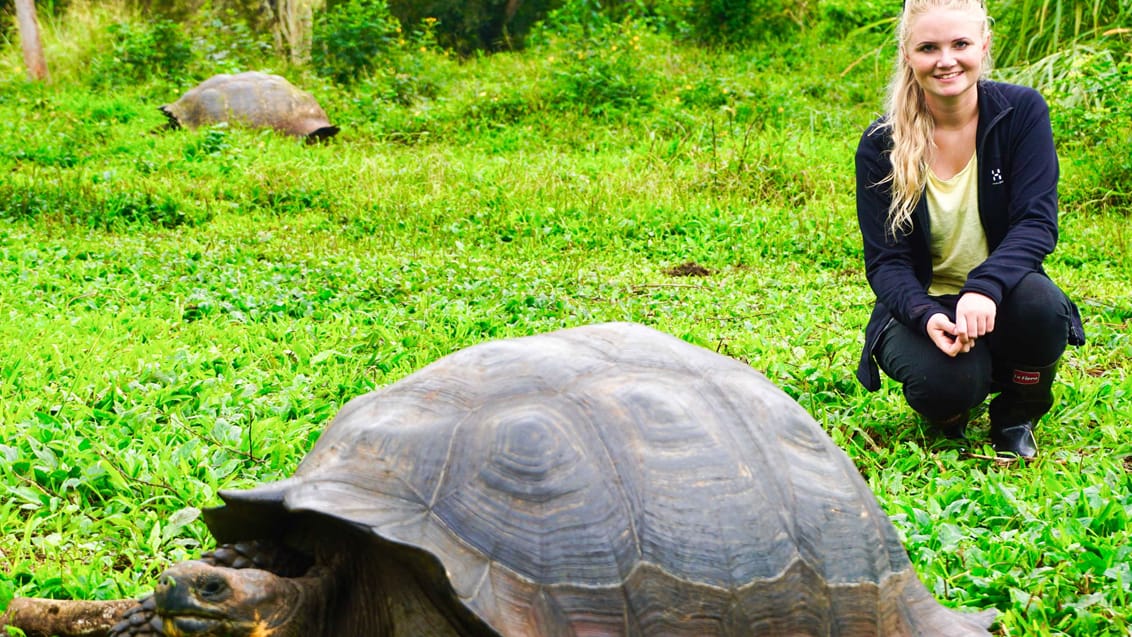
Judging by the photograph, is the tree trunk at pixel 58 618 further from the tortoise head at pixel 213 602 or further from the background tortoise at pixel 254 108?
the background tortoise at pixel 254 108

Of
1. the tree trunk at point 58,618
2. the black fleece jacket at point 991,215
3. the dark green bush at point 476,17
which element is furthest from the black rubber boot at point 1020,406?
the dark green bush at point 476,17

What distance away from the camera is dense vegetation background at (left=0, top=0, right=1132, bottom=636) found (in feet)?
8.21

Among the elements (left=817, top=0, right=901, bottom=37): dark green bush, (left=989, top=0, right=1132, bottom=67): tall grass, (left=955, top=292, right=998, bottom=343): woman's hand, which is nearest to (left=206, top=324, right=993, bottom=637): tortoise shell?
(left=955, top=292, right=998, bottom=343): woman's hand

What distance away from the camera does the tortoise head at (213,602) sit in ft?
5.29

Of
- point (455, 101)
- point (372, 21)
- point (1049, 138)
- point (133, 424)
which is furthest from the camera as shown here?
point (372, 21)

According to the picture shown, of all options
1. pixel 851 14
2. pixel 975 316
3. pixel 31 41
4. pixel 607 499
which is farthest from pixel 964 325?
pixel 31 41

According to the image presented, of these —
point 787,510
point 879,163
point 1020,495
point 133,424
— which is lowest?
point 1020,495

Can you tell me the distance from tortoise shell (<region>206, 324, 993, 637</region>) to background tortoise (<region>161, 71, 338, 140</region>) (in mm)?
7230

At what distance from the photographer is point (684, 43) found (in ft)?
36.4

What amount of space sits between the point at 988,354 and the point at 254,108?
7211mm

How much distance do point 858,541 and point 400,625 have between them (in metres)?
0.83

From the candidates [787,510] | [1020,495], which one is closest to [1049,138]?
[1020,495]

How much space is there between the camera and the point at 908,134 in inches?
126

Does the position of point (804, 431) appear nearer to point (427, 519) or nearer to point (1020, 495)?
point (427, 519)
